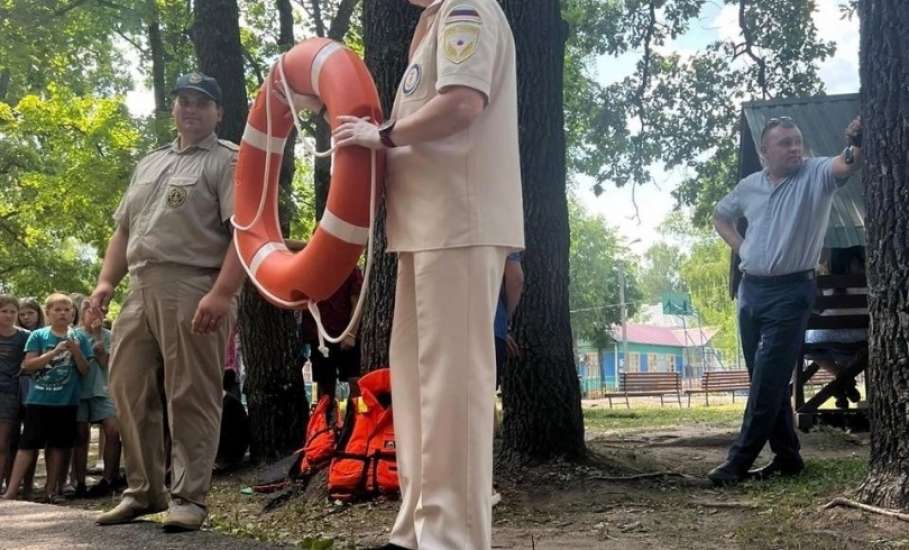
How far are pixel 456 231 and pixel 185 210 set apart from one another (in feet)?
5.91

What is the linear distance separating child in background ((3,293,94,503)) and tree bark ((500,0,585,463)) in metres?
3.56

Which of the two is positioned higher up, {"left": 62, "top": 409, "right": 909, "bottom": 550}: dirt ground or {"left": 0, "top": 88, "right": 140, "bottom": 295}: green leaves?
{"left": 0, "top": 88, "right": 140, "bottom": 295}: green leaves

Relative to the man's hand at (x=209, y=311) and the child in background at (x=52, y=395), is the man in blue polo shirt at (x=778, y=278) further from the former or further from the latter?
the child in background at (x=52, y=395)

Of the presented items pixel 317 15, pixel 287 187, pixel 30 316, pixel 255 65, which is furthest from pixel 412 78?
pixel 317 15

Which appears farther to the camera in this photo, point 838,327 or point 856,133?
point 838,327

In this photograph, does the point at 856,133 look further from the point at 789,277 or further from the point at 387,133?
the point at 387,133

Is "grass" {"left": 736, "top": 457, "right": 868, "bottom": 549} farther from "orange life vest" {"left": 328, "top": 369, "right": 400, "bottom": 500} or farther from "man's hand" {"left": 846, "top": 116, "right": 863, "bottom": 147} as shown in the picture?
"orange life vest" {"left": 328, "top": 369, "right": 400, "bottom": 500}

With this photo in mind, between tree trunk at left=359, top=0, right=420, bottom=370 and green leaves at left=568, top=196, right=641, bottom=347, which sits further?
green leaves at left=568, top=196, right=641, bottom=347

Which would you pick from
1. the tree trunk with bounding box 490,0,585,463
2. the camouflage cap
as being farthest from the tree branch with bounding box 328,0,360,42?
the camouflage cap

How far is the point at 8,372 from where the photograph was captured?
23.6ft

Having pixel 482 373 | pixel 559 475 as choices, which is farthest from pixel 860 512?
pixel 482 373

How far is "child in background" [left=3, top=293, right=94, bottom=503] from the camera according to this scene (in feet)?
22.6

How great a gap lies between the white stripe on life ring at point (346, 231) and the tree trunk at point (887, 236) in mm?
2570

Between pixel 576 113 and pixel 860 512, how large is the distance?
52.4 feet
